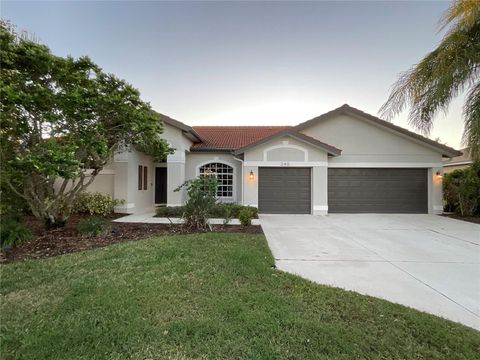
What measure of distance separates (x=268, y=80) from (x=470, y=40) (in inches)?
322

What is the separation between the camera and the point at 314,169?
41.2 feet

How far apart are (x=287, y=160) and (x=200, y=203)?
20.4 ft

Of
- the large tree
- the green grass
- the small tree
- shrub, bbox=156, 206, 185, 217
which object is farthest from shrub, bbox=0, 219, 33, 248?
shrub, bbox=156, 206, 185, 217

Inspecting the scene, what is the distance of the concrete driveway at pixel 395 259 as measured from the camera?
3889mm

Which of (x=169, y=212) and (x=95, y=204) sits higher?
(x=95, y=204)

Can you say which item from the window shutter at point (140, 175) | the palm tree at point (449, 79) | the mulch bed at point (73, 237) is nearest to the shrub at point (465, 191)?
the palm tree at point (449, 79)

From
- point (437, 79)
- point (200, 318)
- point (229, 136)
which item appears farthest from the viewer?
point (229, 136)

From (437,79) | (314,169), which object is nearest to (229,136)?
(314,169)

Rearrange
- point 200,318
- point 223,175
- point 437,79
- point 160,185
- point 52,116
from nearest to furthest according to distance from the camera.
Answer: point 200,318 → point 52,116 → point 437,79 → point 223,175 → point 160,185

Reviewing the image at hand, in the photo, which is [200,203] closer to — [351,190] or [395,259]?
[395,259]

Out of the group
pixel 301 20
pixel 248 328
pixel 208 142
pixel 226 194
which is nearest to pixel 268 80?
pixel 301 20

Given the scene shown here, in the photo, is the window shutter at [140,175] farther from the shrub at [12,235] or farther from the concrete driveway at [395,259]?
the concrete driveway at [395,259]

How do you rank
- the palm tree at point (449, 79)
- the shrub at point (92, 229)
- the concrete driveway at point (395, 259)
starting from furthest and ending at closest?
1. the palm tree at point (449, 79)
2. the shrub at point (92, 229)
3. the concrete driveway at point (395, 259)

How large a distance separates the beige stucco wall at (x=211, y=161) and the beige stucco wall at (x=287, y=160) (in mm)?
1579
